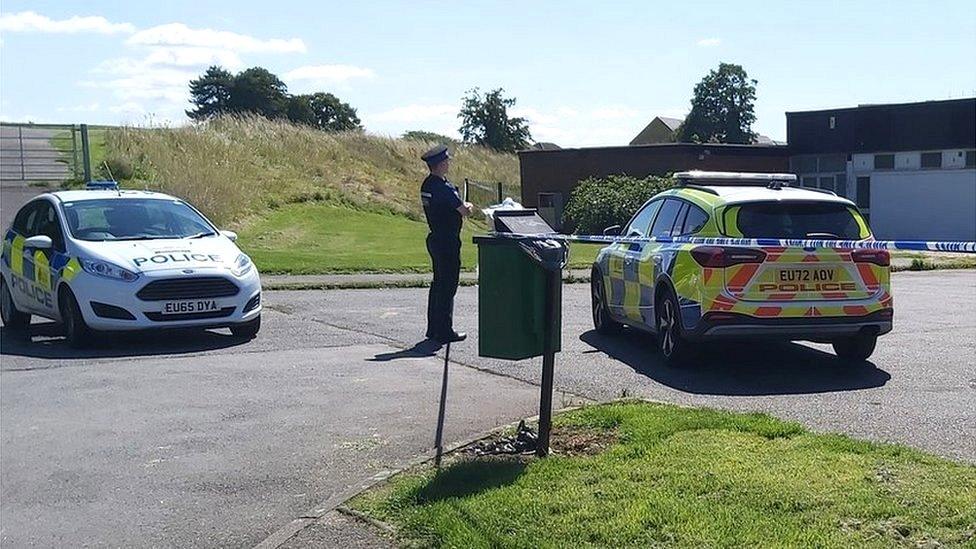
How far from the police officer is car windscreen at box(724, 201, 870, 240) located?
292 centimetres

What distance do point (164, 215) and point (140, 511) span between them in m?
7.15

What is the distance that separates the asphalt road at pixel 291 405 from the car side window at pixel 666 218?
1147mm

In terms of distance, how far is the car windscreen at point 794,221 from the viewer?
29.8 feet

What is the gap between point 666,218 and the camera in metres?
10.4

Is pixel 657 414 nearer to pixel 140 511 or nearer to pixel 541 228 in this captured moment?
pixel 541 228

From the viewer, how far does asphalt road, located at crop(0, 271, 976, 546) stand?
5.89 m

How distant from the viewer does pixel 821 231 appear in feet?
29.9

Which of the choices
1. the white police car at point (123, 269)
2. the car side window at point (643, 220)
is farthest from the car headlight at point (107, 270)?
the car side window at point (643, 220)

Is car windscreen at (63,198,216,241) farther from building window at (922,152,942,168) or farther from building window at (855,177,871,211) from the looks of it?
building window at (855,177,871,211)

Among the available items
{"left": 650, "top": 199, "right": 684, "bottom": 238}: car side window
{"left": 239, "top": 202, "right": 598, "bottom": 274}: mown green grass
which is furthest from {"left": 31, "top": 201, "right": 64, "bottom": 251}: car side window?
{"left": 239, "top": 202, "right": 598, "bottom": 274}: mown green grass

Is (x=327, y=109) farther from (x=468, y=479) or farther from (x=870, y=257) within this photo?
(x=468, y=479)

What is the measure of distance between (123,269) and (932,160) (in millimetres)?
34002

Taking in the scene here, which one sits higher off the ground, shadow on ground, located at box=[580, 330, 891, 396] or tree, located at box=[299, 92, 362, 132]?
tree, located at box=[299, 92, 362, 132]

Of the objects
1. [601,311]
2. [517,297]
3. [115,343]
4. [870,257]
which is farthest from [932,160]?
[517,297]
